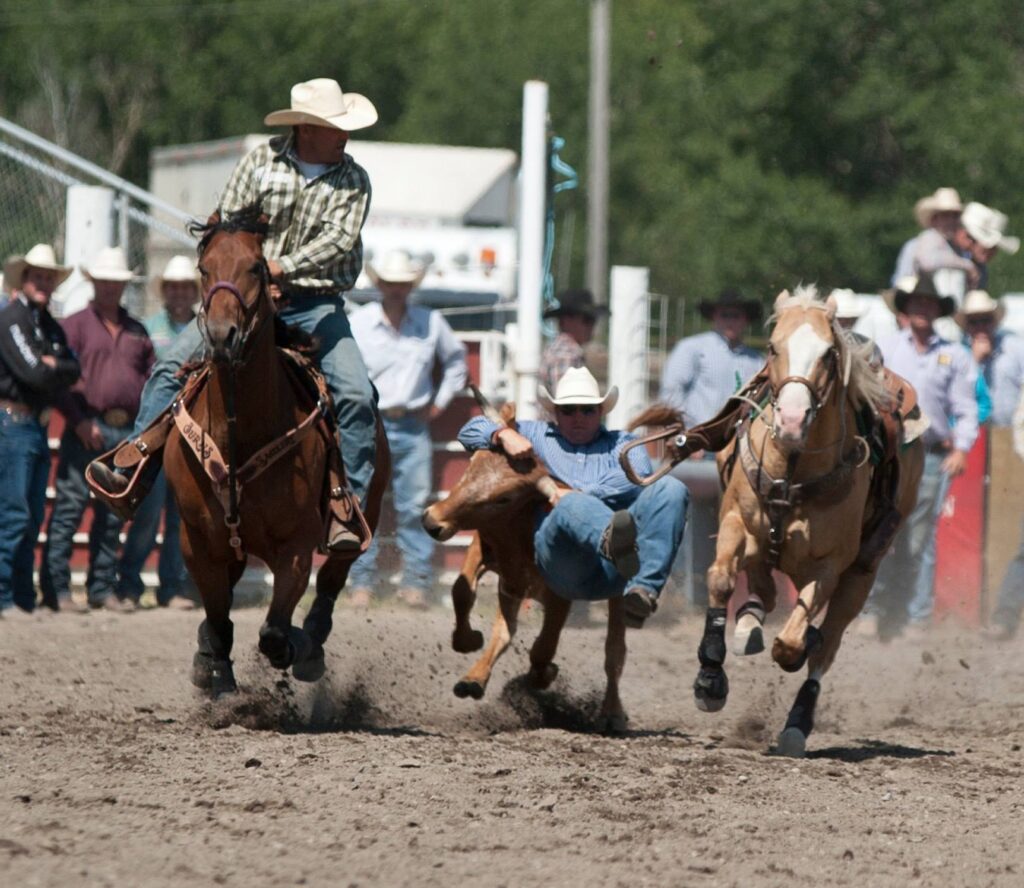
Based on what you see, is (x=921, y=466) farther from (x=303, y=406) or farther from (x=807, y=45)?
(x=807, y=45)

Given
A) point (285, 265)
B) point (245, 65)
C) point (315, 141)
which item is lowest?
point (285, 265)

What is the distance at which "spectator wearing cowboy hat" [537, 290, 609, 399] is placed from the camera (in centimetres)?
1130

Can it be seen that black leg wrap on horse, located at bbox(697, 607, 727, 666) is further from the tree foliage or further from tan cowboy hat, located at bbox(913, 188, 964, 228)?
the tree foliage

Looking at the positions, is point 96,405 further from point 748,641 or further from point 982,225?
point 982,225

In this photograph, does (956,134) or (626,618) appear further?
(956,134)

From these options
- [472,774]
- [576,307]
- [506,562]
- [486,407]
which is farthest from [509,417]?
[576,307]

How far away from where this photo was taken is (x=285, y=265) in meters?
7.58

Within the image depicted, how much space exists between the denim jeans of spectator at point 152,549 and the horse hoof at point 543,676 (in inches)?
145

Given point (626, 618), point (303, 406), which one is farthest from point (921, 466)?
point (303, 406)

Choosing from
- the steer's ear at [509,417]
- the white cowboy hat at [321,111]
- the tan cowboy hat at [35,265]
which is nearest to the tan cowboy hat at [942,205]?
the tan cowboy hat at [35,265]

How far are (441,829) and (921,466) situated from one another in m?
4.13

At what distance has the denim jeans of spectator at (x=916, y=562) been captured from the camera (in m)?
11.7

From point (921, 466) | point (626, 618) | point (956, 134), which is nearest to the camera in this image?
point (626, 618)

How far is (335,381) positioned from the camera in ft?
25.7
